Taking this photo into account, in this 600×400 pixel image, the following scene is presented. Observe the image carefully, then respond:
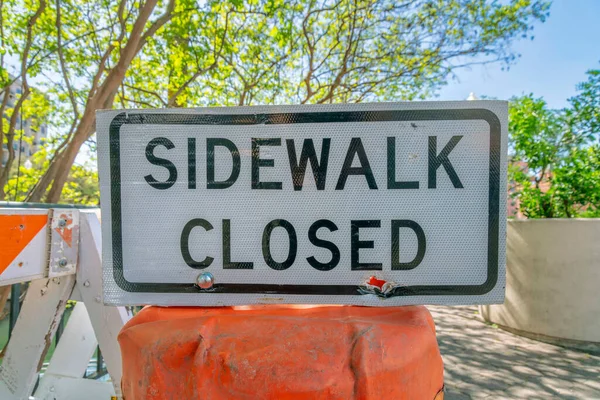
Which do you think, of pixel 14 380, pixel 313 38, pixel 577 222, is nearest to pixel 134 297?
pixel 14 380

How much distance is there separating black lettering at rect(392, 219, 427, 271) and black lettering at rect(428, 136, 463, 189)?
0.39 feet

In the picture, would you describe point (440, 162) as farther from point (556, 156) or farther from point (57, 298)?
point (556, 156)

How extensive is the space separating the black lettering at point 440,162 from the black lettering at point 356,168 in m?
0.16

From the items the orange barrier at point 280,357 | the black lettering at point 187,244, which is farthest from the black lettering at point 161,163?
the orange barrier at point 280,357

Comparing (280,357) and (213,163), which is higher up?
(213,163)

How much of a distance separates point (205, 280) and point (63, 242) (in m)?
0.76

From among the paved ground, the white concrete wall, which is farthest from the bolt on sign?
the white concrete wall

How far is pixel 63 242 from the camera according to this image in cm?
144

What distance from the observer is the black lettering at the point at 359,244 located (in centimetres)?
103

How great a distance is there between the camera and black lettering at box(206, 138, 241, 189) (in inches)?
40.9

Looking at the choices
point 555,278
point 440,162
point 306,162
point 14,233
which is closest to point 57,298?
point 14,233

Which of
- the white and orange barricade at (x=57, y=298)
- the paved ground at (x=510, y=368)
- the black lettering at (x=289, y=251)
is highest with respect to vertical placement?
the black lettering at (x=289, y=251)

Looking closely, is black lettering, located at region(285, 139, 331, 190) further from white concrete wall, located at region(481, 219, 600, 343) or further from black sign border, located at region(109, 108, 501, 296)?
white concrete wall, located at region(481, 219, 600, 343)

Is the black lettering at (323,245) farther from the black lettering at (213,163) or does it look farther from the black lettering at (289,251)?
the black lettering at (213,163)
